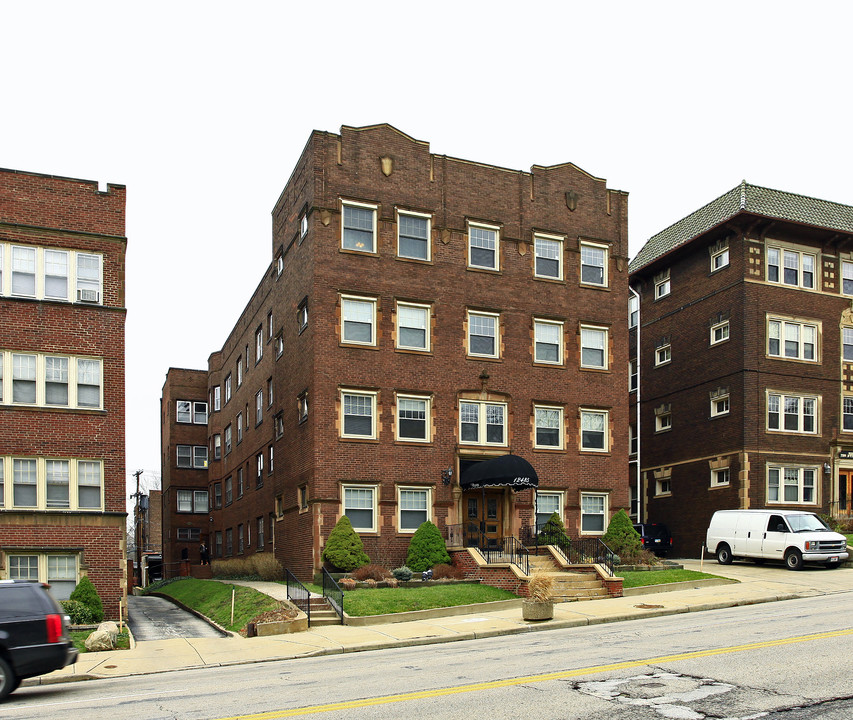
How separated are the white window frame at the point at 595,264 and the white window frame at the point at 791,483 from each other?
1080 centimetres

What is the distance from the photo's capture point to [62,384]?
27.1 meters

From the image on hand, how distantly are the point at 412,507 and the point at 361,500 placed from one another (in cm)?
185

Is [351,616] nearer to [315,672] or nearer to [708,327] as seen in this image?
[315,672]

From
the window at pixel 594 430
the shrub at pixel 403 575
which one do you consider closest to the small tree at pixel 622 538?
the window at pixel 594 430

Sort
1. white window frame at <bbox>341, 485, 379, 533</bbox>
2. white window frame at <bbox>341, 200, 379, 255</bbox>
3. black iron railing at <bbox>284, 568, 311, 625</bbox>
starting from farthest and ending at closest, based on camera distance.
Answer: white window frame at <bbox>341, 200, 379, 255</bbox>, white window frame at <bbox>341, 485, 379, 533</bbox>, black iron railing at <bbox>284, 568, 311, 625</bbox>

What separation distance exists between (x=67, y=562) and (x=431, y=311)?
47.7 ft

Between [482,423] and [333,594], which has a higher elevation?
[482,423]

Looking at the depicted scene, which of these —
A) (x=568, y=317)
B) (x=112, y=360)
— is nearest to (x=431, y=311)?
(x=568, y=317)

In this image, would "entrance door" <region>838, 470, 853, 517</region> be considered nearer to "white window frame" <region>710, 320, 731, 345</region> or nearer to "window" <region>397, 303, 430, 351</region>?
"white window frame" <region>710, 320, 731, 345</region>

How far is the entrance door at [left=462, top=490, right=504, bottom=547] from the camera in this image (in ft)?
109

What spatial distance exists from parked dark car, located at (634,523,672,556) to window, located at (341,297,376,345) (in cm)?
1757

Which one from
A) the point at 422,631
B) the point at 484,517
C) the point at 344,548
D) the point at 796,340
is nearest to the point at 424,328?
the point at 484,517

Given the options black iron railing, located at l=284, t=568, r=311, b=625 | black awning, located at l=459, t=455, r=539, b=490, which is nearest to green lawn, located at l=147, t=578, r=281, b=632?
black iron railing, located at l=284, t=568, r=311, b=625

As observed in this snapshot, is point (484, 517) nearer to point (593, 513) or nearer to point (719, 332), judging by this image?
point (593, 513)
